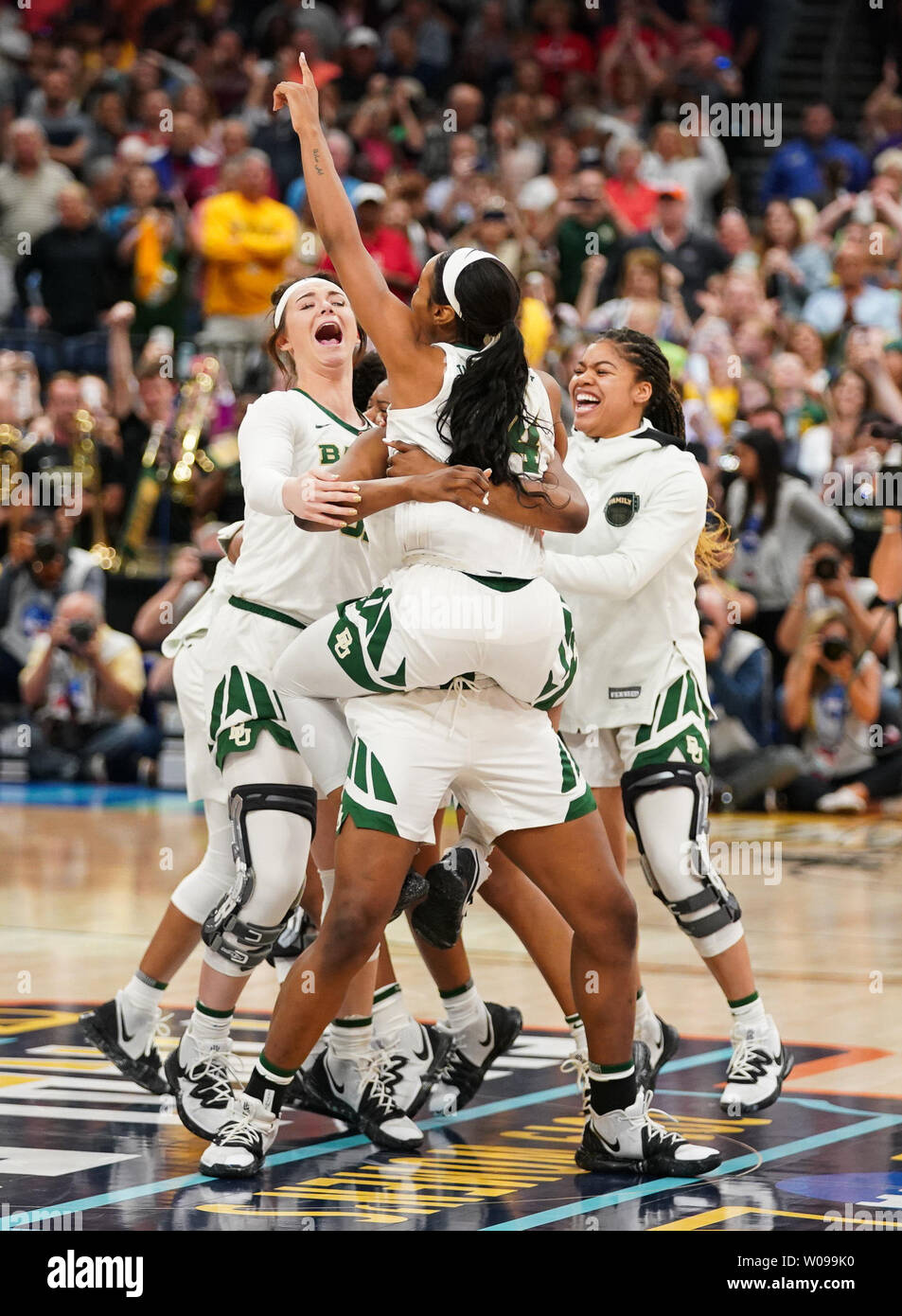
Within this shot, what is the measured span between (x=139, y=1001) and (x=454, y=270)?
2218mm

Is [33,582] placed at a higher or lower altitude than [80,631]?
higher

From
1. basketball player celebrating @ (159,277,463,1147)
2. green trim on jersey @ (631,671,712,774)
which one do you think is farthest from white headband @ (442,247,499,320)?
green trim on jersey @ (631,671,712,774)

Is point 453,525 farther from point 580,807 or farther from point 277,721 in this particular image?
point 277,721

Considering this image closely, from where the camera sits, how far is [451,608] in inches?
184

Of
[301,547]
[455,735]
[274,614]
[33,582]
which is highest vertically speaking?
[33,582]

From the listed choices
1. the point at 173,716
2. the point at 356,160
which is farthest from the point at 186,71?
the point at 173,716

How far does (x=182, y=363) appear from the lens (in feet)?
47.5

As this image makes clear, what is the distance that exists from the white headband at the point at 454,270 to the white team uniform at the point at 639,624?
978mm

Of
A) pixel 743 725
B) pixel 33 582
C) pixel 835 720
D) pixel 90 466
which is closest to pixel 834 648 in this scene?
pixel 835 720
